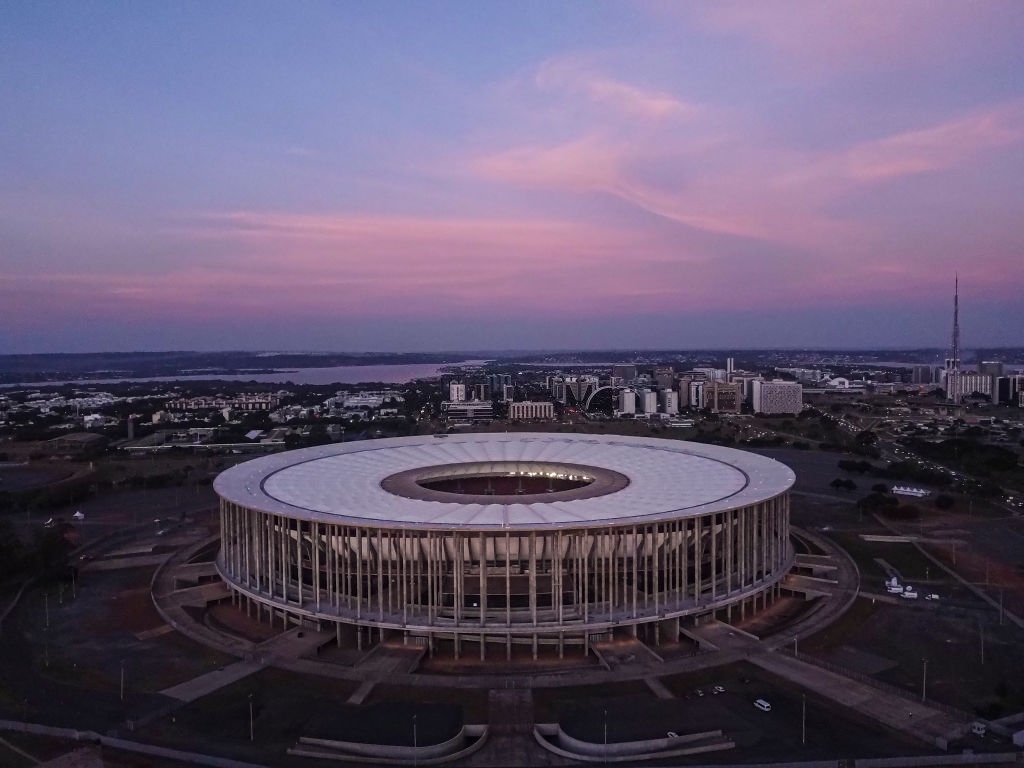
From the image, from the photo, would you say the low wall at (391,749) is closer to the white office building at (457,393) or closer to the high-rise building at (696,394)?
the high-rise building at (696,394)

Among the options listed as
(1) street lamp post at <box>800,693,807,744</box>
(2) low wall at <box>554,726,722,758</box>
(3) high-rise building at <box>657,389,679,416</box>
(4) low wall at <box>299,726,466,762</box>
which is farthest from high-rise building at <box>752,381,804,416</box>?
(4) low wall at <box>299,726,466,762</box>

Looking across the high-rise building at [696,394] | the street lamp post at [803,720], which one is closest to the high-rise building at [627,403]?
the high-rise building at [696,394]

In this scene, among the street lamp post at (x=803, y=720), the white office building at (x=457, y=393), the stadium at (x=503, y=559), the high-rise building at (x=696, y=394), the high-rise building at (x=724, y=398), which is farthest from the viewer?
the white office building at (x=457, y=393)

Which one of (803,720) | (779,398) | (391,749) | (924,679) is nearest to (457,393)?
(779,398)

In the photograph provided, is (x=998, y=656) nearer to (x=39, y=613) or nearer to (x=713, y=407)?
(x=39, y=613)

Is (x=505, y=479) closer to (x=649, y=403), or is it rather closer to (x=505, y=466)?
(x=505, y=466)

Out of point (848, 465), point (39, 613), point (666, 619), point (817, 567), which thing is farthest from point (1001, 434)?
point (39, 613)

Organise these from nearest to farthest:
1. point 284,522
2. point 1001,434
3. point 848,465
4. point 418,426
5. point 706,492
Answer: point 284,522 → point 706,492 → point 848,465 → point 1001,434 → point 418,426
